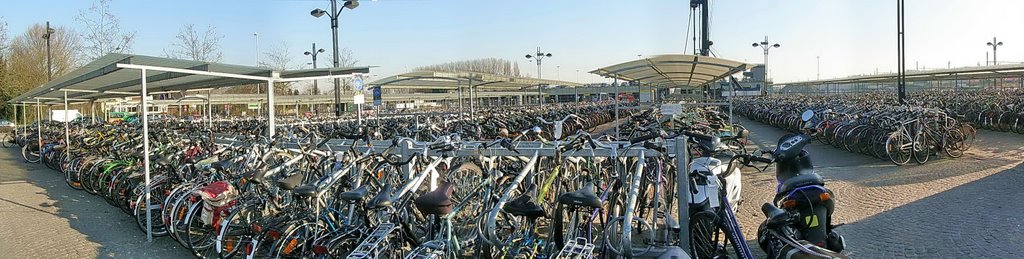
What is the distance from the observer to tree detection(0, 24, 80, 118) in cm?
2630

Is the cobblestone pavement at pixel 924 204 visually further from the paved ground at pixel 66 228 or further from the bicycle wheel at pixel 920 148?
the paved ground at pixel 66 228

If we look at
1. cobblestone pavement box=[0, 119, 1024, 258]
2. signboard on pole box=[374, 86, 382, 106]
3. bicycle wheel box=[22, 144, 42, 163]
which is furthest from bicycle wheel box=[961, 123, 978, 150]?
bicycle wheel box=[22, 144, 42, 163]

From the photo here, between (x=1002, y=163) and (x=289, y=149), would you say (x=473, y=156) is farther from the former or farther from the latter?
(x=1002, y=163)

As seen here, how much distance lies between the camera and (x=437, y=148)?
14.8ft

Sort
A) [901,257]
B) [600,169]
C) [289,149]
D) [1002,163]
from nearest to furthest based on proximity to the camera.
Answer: [901,257]
[600,169]
[289,149]
[1002,163]

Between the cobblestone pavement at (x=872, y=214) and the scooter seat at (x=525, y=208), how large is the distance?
2.05 meters

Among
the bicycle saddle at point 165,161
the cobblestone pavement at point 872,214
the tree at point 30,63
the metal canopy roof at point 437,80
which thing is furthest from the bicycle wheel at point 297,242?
the tree at point 30,63

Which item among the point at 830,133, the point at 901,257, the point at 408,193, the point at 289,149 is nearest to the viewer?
the point at 408,193

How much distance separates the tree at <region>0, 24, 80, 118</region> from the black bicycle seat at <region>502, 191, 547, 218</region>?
2941 cm

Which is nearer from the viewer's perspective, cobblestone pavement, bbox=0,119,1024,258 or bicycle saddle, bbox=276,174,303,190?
bicycle saddle, bbox=276,174,303,190

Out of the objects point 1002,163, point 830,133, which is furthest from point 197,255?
point 830,133

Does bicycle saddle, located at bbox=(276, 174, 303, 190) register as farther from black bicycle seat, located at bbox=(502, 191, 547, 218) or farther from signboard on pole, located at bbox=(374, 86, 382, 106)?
signboard on pole, located at bbox=(374, 86, 382, 106)

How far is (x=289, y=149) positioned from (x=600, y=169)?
2806 mm

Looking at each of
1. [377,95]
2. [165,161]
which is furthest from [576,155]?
[377,95]
